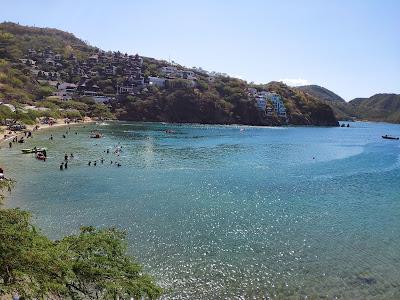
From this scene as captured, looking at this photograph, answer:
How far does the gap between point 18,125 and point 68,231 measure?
262 ft

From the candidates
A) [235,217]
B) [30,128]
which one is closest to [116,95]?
[30,128]

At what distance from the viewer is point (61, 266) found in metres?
12.7

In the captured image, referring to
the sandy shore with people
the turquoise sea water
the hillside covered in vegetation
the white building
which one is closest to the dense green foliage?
the turquoise sea water

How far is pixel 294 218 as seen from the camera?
37188 mm

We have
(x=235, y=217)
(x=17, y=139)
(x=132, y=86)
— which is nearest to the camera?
(x=235, y=217)

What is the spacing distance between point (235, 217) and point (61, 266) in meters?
25.1

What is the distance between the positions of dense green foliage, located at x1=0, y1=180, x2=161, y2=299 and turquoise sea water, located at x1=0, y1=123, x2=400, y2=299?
7.53m

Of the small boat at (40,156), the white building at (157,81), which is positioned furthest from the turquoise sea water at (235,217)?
the white building at (157,81)

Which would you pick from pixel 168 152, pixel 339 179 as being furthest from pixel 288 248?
pixel 168 152

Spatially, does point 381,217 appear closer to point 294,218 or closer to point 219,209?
point 294,218

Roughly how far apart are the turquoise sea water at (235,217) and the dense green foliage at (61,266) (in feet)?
24.7

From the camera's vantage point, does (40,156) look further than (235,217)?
Yes

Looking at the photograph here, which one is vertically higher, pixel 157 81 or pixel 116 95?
pixel 157 81

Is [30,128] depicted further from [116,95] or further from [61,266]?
[61,266]
